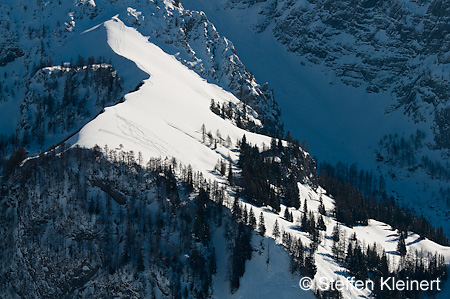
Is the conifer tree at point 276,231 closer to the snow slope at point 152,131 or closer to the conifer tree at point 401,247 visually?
the snow slope at point 152,131

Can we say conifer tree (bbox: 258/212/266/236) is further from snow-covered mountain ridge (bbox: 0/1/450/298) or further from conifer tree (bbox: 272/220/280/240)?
conifer tree (bbox: 272/220/280/240)

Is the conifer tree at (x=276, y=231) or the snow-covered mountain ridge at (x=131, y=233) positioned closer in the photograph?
the snow-covered mountain ridge at (x=131, y=233)

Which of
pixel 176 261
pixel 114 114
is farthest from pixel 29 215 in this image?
pixel 114 114

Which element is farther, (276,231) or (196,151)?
(196,151)

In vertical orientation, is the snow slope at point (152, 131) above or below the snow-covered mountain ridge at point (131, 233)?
above

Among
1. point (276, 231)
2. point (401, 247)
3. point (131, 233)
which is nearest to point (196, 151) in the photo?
point (276, 231)

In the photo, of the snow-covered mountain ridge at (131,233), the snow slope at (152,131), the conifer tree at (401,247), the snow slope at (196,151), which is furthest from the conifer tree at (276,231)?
the conifer tree at (401,247)

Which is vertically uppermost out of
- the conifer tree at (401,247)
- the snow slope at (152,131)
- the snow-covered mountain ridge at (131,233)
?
the snow slope at (152,131)

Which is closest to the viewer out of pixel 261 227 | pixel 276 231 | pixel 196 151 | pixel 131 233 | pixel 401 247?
pixel 131 233

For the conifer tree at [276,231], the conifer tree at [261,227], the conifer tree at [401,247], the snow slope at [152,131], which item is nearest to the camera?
the conifer tree at [261,227]

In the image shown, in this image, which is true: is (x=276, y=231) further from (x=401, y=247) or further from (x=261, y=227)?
(x=401, y=247)

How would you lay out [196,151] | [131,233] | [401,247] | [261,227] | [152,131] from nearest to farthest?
[131,233]
[261,227]
[152,131]
[196,151]
[401,247]

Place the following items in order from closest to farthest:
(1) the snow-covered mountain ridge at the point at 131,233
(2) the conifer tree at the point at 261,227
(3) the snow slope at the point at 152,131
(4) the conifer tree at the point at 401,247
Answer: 1. (1) the snow-covered mountain ridge at the point at 131,233
2. (2) the conifer tree at the point at 261,227
3. (3) the snow slope at the point at 152,131
4. (4) the conifer tree at the point at 401,247
